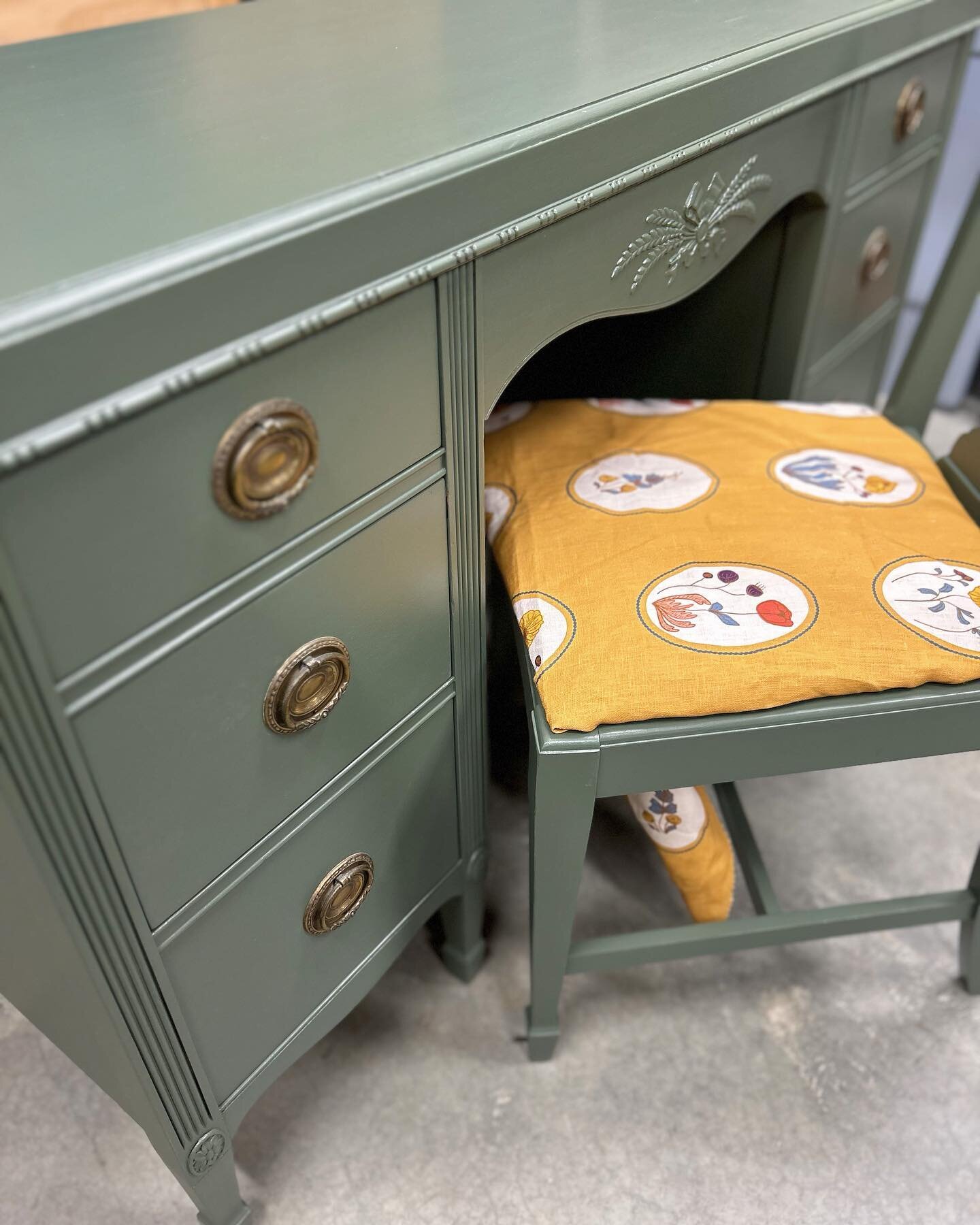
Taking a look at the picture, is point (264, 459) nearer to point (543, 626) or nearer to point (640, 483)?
point (543, 626)

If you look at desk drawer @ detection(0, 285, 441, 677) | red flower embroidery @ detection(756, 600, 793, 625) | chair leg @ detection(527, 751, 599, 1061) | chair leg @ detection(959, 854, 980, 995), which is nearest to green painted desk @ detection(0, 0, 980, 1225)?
desk drawer @ detection(0, 285, 441, 677)

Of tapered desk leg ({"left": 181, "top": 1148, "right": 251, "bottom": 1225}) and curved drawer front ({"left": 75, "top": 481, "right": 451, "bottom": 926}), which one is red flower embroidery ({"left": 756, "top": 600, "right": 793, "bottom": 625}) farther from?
tapered desk leg ({"left": 181, "top": 1148, "right": 251, "bottom": 1225})

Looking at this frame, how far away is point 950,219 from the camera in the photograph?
5.49ft

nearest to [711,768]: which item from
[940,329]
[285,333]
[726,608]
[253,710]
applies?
[726,608]

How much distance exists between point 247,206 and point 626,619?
1.26ft

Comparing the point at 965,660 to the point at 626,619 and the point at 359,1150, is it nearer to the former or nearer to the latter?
the point at 626,619

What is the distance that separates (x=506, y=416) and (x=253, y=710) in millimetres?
481

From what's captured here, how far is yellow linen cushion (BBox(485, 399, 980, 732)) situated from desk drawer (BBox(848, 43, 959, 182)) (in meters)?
0.26

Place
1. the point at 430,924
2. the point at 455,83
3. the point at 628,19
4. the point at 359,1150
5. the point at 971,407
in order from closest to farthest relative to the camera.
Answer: the point at 455,83, the point at 628,19, the point at 359,1150, the point at 430,924, the point at 971,407

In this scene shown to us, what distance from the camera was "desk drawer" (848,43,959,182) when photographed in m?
0.95

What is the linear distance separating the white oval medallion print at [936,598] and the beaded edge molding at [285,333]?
34 centimetres

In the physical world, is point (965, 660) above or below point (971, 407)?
above

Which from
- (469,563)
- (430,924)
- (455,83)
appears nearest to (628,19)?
(455,83)

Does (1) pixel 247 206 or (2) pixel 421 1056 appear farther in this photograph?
(2) pixel 421 1056
